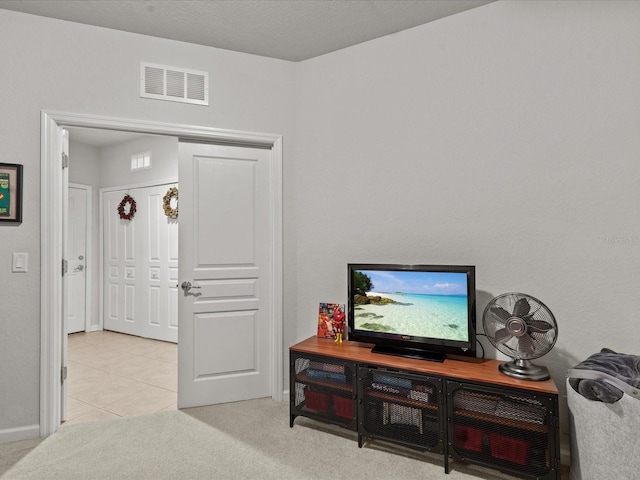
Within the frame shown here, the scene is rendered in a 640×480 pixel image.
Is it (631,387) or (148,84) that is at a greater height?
(148,84)

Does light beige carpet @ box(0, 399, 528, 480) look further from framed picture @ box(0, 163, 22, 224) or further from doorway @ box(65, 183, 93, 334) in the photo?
doorway @ box(65, 183, 93, 334)

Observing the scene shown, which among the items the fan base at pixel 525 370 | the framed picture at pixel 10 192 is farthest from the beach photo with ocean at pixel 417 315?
the framed picture at pixel 10 192

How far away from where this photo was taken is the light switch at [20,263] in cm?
243

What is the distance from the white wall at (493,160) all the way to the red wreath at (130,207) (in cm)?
311

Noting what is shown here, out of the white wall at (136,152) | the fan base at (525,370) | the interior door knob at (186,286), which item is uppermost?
the white wall at (136,152)

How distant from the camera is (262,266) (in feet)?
9.96

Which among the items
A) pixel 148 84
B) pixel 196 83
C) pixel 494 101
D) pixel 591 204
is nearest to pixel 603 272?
pixel 591 204

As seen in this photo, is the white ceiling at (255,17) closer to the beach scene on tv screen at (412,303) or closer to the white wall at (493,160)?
the white wall at (493,160)

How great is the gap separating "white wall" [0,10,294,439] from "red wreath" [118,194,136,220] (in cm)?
279

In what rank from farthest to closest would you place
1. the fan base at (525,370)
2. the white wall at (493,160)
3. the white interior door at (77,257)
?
the white interior door at (77,257) → the white wall at (493,160) → the fan base at (525,370)

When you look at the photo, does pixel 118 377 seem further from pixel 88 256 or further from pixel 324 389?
pixel 88 256

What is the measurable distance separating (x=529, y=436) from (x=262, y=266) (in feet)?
6.57

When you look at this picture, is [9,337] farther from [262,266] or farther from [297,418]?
[297,418]

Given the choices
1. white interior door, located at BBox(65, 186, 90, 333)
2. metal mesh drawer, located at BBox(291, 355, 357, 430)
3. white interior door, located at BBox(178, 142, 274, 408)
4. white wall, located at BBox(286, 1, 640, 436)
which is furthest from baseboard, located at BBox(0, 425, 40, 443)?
white interior door, located at BBox(65, 186, 90, 333)
